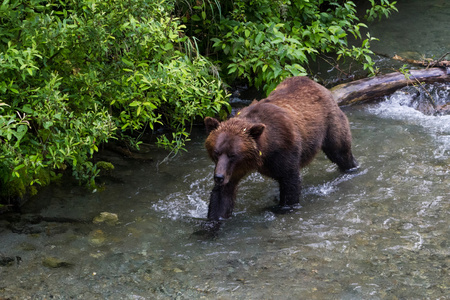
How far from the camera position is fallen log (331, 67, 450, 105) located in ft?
34.7

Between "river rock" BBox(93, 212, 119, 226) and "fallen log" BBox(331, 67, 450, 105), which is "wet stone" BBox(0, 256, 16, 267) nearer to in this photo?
"river rock" BBox(93, 212, 119, 226)

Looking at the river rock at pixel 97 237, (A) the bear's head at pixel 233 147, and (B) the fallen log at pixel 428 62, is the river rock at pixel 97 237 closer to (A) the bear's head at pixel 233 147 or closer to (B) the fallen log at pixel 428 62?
(A) the bear's head at pixel 233 147

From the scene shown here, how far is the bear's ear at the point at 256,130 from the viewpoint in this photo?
20.6ft

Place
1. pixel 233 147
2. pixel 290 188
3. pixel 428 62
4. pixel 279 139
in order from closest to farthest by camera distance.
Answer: pixel 233 147 → pixel 279 139 → pixel 290 188 → pixel 428 62

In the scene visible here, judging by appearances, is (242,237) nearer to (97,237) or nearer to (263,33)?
(97,237)

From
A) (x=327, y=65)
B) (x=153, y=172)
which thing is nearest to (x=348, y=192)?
(x=153, y=172)

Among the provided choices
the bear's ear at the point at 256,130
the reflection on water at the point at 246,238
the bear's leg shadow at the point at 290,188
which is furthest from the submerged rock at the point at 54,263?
the bear's leg shadow at the point at 290,188

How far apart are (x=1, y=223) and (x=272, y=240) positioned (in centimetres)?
322

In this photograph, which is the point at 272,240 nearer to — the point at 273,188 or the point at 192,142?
the point at 273,188

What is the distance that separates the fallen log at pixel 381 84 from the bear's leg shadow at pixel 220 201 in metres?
4.40

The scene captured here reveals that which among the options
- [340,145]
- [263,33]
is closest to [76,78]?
[263,33]

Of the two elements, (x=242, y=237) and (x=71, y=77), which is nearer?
(x=242, y=237)

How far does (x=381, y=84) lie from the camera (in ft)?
35.5

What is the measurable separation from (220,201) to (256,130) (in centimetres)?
110
